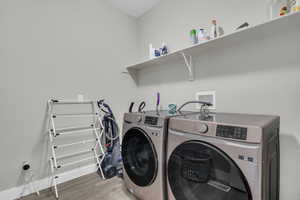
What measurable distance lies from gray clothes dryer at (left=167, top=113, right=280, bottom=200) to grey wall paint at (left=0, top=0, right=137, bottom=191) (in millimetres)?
1545

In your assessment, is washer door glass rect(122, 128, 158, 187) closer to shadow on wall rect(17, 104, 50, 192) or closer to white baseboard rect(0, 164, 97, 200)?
white baseboard rect(0, 164, 97, 200)

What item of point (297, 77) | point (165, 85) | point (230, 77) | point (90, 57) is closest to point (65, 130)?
point (90, 57)

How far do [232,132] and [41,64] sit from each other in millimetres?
2068

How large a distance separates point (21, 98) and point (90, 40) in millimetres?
1140

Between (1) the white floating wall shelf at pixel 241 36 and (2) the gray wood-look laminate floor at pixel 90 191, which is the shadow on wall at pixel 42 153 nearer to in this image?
(2) the gray wood-look laminate floor at pixel 90 191

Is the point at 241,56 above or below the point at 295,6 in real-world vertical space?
below

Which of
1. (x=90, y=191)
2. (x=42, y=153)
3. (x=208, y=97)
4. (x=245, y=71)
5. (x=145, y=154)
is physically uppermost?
(x=245, y=71)

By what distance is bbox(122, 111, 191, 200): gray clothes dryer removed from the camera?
3.75 feet

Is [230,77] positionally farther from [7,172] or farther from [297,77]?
[7,172]

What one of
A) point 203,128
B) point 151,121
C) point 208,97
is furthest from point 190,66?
point 203,128

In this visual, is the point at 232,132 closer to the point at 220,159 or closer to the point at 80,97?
the point at 220,159

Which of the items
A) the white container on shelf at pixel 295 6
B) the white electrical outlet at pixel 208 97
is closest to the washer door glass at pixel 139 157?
the white electrical outlet at pixel 208 97

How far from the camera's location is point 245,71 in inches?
52.6

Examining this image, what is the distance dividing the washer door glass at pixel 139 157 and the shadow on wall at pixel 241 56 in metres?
0.99
